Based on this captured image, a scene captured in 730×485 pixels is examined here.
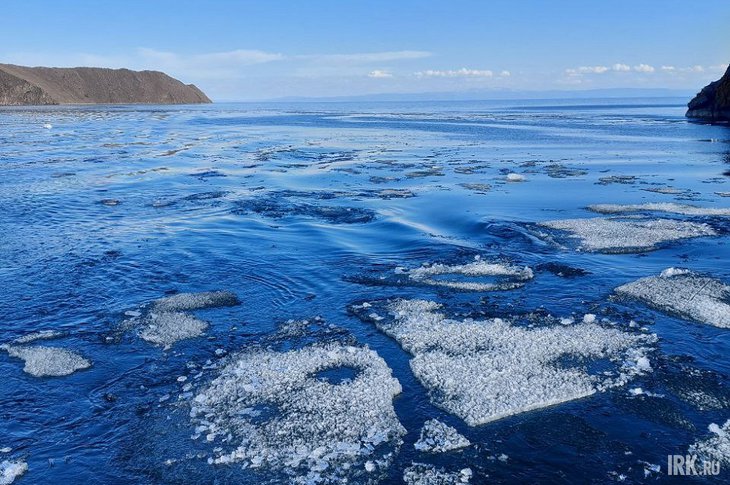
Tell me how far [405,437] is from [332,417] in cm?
83

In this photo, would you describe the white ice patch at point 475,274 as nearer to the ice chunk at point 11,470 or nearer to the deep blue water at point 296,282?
the deep blue water at point 296,282

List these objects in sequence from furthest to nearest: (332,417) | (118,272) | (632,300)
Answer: (118,272) → (632,300) → (332,417)

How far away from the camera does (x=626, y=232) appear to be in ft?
42.4

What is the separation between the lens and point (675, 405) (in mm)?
5965

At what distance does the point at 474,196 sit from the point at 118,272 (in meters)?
11.6

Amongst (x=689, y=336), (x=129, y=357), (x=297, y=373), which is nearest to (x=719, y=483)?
(x=689, y=336)

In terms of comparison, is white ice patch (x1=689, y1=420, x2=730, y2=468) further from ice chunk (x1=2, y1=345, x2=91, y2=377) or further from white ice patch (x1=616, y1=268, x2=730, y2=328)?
ice chunk (x1=2, y1=345, x2=91, y2=377)

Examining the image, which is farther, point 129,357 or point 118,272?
point 118,272

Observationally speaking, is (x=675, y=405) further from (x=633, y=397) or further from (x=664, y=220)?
(x=664, y=220)

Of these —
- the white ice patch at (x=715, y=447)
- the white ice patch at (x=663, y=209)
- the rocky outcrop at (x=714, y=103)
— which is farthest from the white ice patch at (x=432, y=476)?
the rocky outcrop at (x=714, y=103)

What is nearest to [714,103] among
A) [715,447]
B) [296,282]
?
[296,282]

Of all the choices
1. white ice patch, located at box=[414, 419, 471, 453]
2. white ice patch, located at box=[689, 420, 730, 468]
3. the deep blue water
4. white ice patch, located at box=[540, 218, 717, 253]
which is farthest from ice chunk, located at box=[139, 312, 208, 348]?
white ice patch, located at box=[540, 218, 717, 253]

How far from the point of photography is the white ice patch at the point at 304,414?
512cm

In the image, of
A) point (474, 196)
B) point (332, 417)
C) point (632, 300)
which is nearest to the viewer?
point (332, 417)
